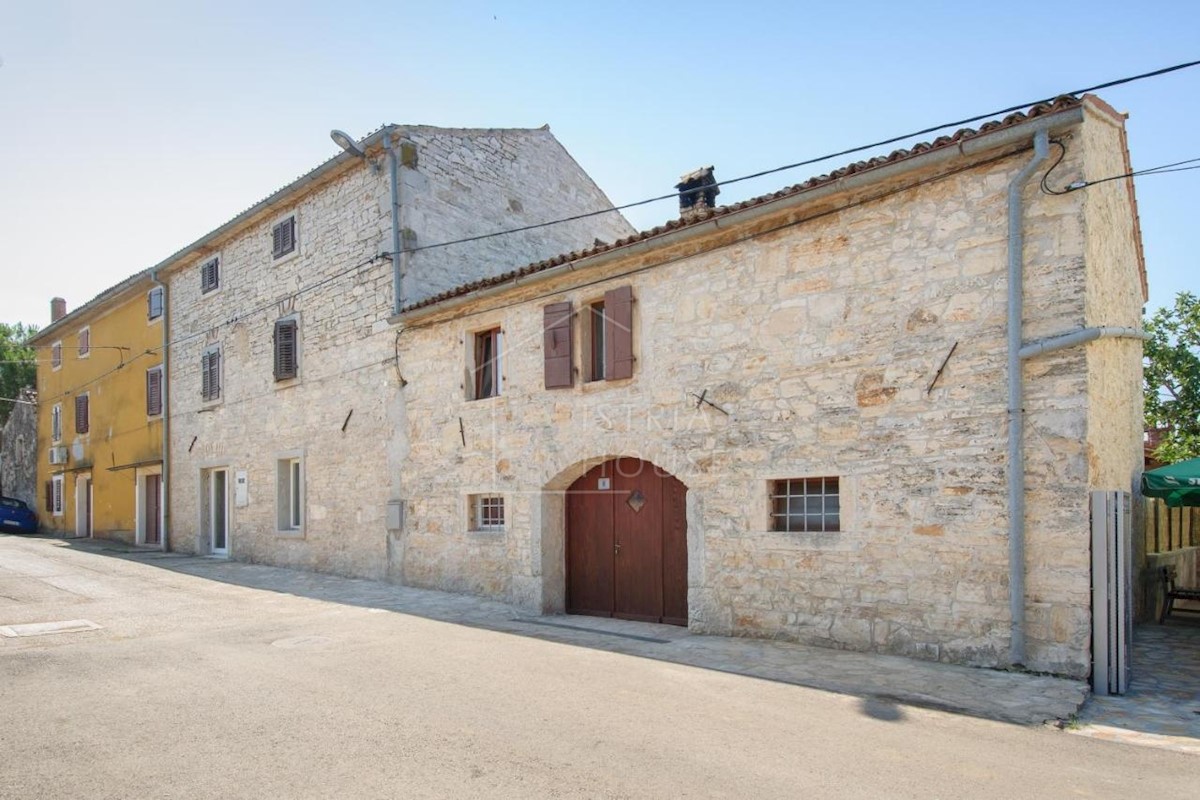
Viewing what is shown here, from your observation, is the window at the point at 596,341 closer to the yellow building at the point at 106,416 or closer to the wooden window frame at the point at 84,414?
the yellow building at the point at 106,416

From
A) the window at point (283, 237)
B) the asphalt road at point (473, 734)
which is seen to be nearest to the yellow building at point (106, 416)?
the window at point (283, 237)

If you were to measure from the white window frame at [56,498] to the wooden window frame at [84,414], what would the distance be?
2932mm

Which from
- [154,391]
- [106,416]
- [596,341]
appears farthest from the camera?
[106,416]

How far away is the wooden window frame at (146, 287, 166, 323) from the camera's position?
65.9ft

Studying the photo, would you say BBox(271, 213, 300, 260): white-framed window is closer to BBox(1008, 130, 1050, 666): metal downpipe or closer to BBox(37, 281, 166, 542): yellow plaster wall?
BBox(37, 281, 166, 542): yellow plaster wall

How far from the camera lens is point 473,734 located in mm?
5051

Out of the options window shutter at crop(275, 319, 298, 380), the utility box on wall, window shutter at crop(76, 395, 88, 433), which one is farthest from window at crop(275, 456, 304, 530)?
the utility box on wall

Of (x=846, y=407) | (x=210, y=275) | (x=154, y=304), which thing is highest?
(x=210, y=275)

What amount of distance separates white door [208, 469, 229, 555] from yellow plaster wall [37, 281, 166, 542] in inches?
105

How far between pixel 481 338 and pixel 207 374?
935cm

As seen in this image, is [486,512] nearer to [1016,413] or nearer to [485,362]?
[485,362]

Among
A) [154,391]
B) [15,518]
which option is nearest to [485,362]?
[154,391]

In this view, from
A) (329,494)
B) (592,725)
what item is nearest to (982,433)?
(592,725)

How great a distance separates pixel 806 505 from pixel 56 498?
1056 inches
